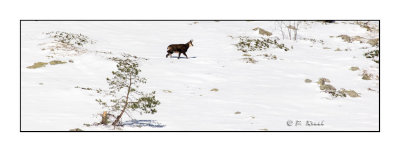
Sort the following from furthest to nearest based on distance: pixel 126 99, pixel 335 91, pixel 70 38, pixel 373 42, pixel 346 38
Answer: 1. pixel 346 38
2. pixel 373 42
3. pixel 70 38
4. pixel 335 91
5. pixel 126 99

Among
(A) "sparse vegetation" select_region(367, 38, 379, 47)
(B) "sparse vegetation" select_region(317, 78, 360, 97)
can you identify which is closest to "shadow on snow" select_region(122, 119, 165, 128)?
(B) "sparse vegetation" select_region(317, 78, 360, 97)

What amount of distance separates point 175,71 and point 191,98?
541cm

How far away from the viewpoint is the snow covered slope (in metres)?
16.4

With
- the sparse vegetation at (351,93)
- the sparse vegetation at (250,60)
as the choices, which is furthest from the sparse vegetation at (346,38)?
the sparse vegetation at (351,93)

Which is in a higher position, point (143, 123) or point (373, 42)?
point (373, 42)

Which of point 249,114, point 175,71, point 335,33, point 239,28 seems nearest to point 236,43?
point 239,28

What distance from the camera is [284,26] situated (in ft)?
141

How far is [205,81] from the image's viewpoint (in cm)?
2372

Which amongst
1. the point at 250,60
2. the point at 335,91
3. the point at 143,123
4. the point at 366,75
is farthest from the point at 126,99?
the point at 366,75

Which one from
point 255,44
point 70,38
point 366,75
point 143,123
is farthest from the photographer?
point 255,44

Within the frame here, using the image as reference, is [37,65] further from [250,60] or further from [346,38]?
[346,38]

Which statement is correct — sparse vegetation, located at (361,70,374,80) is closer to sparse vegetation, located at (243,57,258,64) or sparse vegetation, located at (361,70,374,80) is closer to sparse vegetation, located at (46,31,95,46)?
sparse vegetation, located at (243,57,258,64)

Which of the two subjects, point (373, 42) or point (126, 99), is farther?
point (373, 42)

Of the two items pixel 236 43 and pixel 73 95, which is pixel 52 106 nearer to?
pixel 73 95
